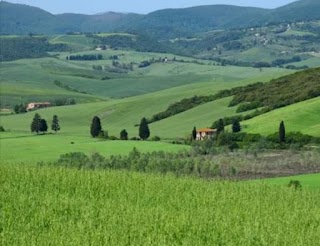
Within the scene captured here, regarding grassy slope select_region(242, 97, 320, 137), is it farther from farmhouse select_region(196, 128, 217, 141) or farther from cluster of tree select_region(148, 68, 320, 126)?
cluster of tree select_region(148, 68, 320, 126)

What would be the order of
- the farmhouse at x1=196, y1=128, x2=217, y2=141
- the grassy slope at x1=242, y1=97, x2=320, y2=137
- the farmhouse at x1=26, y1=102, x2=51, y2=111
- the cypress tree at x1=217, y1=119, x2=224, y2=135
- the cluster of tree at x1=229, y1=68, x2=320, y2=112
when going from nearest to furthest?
the grassy slope at x1=242, y1=97, x2=320, y2=137
the farmhouse at x1=196, y1=128, x2=217, y2=141
the cypress tree at x1=217, y1=119, x2=224, y2=135
the cluster of tree at x1=229, y1=68, x2=320, y2=112
the farmhouse at x1=26, y1=102, x2=51, y2=111

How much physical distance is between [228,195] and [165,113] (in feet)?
391

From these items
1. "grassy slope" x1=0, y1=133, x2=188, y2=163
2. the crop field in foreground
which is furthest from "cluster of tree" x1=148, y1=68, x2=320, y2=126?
the crop field in foreground

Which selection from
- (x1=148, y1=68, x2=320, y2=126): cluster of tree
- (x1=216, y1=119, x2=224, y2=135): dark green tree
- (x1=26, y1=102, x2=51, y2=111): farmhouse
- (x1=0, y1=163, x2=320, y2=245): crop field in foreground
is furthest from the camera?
(x1=26, y1=102, x2=51, y2=111): farmhouse

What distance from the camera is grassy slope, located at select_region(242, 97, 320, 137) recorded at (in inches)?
4023

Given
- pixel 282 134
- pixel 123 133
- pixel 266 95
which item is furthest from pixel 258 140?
pixel 266 95

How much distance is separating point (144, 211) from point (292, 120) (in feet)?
292

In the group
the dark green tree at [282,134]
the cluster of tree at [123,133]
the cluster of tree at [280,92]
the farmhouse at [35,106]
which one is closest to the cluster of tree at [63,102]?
the farmhouse at [35,106]

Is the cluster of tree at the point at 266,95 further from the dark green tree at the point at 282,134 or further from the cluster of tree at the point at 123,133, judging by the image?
the dark green tree at the point at 282,134

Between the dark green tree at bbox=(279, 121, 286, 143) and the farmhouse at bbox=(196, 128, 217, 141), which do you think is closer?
the dark green tree at bbox=(279, 121, 286, 143)

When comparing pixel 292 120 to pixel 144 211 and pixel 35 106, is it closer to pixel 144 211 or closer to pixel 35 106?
pixel 35 106

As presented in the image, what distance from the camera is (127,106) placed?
159 metres

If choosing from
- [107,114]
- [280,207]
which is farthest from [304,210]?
[107,114]

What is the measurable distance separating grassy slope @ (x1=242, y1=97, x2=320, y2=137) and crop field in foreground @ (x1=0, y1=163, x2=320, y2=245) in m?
71.9
